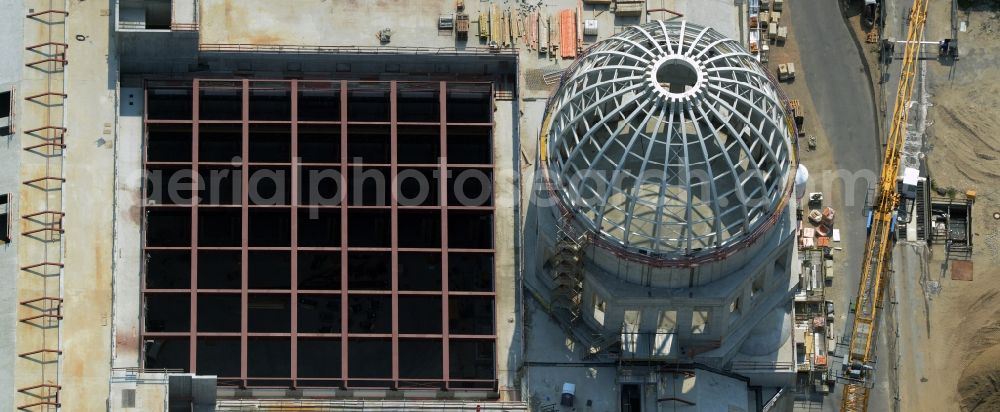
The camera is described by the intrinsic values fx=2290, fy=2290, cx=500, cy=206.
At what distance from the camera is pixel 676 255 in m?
186

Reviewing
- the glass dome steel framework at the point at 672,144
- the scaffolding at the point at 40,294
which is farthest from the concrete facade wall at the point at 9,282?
the glass dome steel framework at the point at 672,144

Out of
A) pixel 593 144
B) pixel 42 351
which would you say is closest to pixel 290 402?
pixel 42 351

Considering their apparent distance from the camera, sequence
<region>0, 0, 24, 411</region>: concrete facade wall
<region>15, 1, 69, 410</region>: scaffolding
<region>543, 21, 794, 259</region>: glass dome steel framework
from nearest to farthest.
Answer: <region>543, 21, 794, 259</region>: glass dome steel framework, <region>15, 1, 69, 410</region>: scaffolding, <region>0, 0, 24, 411</region>: concrete facade wall

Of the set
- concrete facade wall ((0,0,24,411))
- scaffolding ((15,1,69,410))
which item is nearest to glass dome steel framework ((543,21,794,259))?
scaffolding ((15,1,69,410))

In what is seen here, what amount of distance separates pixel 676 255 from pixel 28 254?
184 feet

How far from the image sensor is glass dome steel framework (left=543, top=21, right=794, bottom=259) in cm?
18150

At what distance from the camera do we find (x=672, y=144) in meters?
181

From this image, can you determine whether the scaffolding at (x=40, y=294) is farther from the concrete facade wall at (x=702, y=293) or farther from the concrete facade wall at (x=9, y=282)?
the concrete facade wall at (x=702, y=293)

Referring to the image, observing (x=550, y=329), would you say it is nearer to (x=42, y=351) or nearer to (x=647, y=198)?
(x=647, y=198)

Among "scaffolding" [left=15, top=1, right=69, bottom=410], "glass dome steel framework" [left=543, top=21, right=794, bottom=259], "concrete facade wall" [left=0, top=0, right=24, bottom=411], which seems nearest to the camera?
"glass dome steel framework" [left=543, top=21, right=794, bottom=259]

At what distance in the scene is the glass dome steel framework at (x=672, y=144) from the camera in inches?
7146

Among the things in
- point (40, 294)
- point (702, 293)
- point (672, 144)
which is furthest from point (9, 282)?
point (702, 293)

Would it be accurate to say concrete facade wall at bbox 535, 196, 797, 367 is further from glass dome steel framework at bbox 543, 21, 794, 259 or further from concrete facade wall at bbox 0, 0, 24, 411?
concrete facade wall at bbox 0, 0, 24, 411

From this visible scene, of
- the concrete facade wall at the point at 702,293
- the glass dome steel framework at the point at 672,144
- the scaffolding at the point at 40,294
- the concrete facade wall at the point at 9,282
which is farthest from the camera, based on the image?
the concrete facade wall at the point at 9,282
